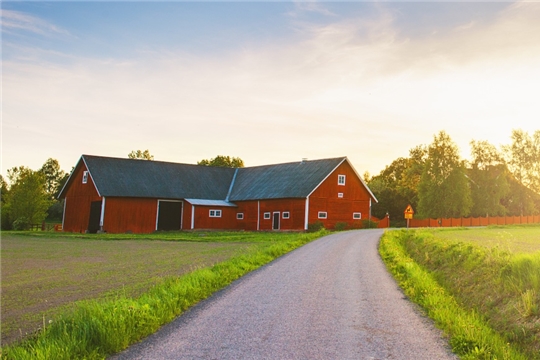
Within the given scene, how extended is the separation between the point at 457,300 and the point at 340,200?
3372 centimetres

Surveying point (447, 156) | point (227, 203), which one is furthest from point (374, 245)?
point (447, 156)

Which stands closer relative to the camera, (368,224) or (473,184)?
(368,224)

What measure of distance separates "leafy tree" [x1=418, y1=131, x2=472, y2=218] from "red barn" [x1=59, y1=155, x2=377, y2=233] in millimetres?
19773

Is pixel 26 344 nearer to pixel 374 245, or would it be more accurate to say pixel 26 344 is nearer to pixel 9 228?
pixel 374 245

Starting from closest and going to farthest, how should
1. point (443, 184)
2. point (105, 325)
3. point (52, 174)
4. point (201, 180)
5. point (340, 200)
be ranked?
point (105, 325)
point (340, 200)
point (201, 180)
point (443, 184)
point (52, 174)

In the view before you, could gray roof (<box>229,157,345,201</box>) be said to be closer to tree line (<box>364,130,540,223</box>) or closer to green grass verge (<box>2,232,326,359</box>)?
tree line (<box>364,130,540,223</box>)

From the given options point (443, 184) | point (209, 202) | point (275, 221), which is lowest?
point (275, 221)

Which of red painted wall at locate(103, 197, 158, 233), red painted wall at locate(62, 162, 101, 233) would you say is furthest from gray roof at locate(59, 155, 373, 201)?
red painted wall at locate(62, 162, 101, 233)

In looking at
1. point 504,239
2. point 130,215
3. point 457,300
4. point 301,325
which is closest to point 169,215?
point 130,215

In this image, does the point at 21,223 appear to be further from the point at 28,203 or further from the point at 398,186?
the point at 398,186

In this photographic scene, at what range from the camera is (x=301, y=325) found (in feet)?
30.5

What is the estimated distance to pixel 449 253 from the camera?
17.2 meters

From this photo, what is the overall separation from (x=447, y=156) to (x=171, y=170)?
3711cm

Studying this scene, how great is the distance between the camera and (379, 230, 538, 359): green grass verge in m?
8.04
